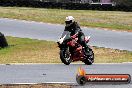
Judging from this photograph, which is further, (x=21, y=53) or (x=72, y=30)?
(x=21, y=53)

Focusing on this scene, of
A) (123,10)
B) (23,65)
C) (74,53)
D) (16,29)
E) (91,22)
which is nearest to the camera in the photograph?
(23,65)

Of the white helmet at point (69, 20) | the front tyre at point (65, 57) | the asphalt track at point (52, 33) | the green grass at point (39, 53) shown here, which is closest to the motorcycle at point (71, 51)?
the front tyre at point (65, 57)

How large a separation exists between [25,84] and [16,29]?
65.2 ft

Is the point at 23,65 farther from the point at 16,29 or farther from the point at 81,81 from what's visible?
the point at 16,29

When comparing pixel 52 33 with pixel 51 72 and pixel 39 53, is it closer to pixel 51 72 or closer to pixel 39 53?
pixel 39 53

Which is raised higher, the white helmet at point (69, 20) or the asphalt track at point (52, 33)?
the white helmet at point (69, 20)

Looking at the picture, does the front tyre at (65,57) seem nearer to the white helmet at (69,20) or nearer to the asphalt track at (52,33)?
the white helmet at (69,20)

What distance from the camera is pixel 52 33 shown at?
29516 mm

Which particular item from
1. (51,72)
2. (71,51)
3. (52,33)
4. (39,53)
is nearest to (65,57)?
(71,51)

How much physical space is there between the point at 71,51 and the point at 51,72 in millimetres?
2794

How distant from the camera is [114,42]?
2573 cm

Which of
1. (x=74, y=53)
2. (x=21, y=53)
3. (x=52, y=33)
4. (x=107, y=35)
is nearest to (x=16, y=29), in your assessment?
(x=52, y=33)

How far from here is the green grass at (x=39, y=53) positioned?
1800 cm

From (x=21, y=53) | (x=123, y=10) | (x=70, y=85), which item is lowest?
(x=123, y=10)
